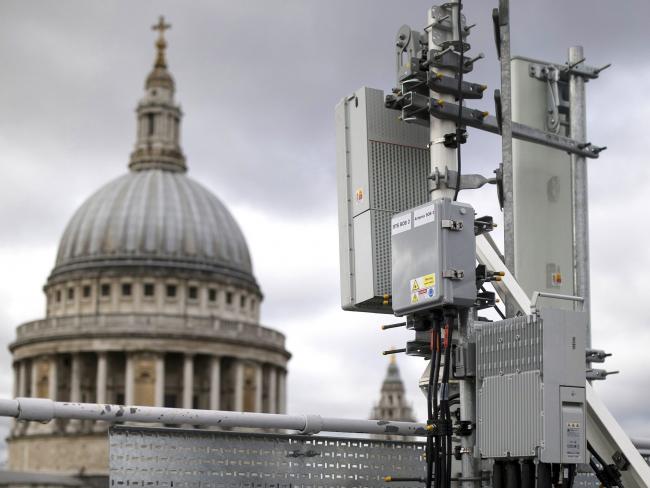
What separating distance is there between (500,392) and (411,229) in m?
1.64

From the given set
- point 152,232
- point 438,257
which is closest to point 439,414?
point 438,257

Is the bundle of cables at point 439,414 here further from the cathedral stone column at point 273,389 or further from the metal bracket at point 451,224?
the cathedral stone column at point 273,389

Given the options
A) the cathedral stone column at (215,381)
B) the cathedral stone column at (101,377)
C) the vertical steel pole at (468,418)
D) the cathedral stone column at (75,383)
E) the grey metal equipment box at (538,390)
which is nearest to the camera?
the grey metal equipment box at (538,390)

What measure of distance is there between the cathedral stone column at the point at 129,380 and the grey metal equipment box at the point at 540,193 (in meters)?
98.2

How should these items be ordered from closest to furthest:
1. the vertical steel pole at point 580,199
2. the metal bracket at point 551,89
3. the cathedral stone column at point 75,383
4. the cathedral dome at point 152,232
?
the vertical steel pole at point 580,199, the metal bracket at point 551,89, the cathedral stone column at point 75,383, the cathedral dome at point 152,232

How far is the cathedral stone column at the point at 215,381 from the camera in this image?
113 m

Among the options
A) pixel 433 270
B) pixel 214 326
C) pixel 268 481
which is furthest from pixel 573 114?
pixel 214 326

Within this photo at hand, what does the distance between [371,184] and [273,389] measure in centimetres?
10759

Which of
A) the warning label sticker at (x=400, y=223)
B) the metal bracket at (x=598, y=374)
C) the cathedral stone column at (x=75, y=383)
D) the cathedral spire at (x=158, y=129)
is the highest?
the cathedral spire at (x=158, y=129)

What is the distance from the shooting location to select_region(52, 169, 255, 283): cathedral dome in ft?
385

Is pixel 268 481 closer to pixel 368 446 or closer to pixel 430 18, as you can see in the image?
pixel 368 446

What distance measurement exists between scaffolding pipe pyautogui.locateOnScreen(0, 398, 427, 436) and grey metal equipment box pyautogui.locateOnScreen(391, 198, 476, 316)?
117 centimetres

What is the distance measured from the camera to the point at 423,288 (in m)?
11.9

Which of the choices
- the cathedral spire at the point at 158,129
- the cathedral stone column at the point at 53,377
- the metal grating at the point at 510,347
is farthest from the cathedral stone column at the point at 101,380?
the metal grating at the point at 510,347
